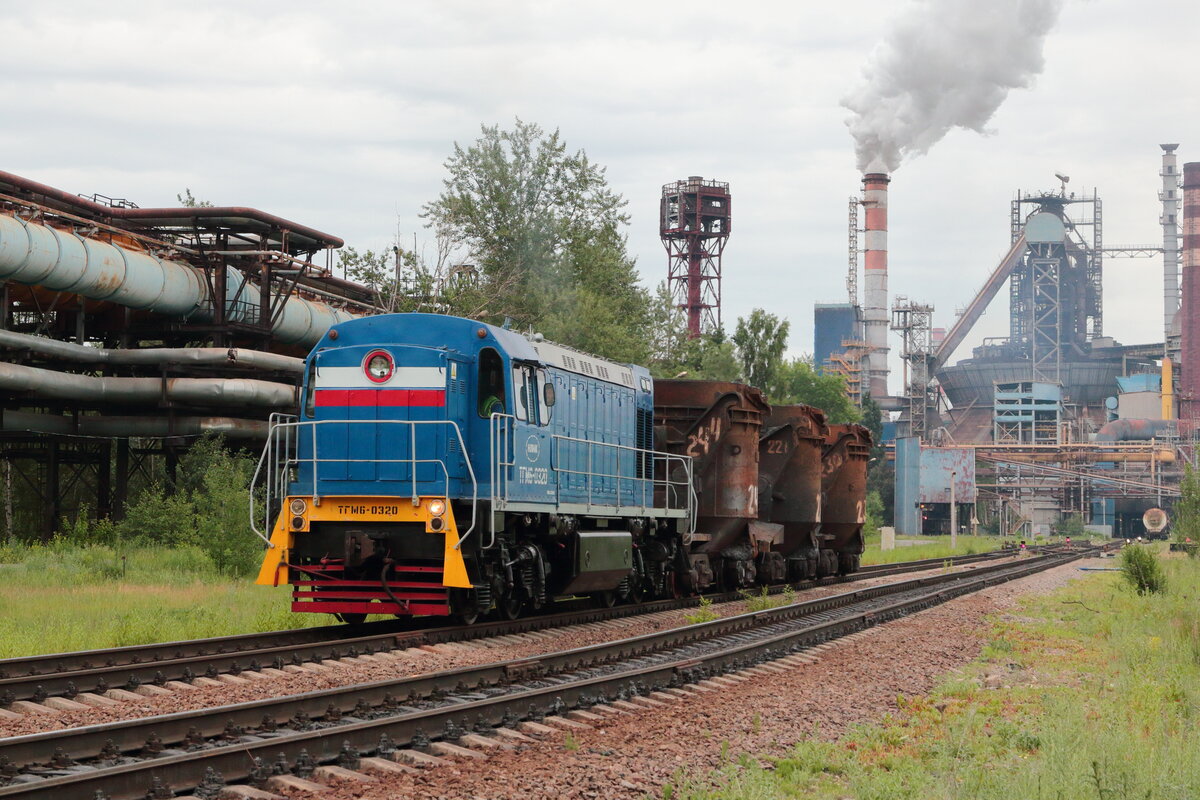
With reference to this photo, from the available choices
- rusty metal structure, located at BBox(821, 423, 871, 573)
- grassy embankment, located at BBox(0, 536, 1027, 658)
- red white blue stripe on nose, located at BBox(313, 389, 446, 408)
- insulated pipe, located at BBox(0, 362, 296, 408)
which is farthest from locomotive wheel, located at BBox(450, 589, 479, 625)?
insulated pipe, located at BBox(0, 362, 296, 408)

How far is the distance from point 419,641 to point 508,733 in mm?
4916

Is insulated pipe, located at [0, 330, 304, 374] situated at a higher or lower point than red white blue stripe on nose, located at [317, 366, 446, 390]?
higher

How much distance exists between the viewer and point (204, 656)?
448 inches

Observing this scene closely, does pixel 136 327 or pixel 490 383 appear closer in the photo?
pixel 490 383

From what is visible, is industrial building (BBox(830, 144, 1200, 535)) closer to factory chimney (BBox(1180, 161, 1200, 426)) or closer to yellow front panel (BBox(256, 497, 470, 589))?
factory chimney (BBox(1180, 161, 1200, 426))

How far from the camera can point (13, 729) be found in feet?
27.8

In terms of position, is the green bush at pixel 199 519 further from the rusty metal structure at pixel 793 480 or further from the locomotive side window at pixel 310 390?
the rusty metal structure at pixel 793 480

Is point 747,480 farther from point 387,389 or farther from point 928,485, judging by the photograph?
point 928,485

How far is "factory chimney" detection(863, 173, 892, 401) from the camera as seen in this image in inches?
3829

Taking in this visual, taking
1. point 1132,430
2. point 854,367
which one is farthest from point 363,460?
point 854,367

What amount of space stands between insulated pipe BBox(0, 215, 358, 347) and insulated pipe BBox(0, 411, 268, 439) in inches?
119

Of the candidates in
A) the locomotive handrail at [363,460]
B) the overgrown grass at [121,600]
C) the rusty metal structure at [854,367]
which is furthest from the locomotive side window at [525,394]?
the rusty metal structure at [854,367]

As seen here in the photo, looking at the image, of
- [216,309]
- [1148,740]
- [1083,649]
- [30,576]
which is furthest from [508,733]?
[216,309]

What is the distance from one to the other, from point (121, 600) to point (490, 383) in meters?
7.32
